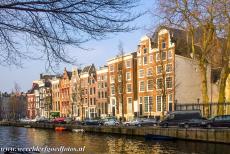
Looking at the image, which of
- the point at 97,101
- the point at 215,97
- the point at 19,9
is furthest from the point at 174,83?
Result: the point at 19,9

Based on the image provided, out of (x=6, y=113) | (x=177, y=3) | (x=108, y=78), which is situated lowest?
(x=6, y=113)

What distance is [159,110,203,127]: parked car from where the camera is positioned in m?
45.1

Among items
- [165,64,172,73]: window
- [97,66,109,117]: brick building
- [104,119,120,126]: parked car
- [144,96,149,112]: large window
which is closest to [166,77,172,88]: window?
[165,64,172,73]: window

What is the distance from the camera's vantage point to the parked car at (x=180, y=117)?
45125mm

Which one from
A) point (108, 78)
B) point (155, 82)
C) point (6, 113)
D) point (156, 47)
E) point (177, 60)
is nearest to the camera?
point (155, 82)

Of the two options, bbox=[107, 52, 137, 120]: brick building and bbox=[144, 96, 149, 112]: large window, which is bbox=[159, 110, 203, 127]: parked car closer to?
bbox=[144, 96, 149, 112]: large window

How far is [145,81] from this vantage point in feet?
241

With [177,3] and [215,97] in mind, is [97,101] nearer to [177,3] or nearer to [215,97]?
[215,97]

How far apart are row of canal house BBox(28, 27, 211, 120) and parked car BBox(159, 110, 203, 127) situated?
971cm

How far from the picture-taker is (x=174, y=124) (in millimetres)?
46438

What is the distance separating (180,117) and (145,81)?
90.8 ft

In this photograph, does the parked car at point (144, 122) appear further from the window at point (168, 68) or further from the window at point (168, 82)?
the window at point (168, 68)

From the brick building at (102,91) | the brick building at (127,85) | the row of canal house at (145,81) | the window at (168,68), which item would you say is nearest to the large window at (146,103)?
the row of canal house at (145,81)

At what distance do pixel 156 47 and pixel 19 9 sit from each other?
6430 cm
